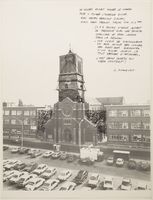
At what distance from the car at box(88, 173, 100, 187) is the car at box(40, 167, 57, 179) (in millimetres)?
242

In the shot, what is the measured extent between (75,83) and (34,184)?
0.72 metres

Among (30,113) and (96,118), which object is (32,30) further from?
(96,118)

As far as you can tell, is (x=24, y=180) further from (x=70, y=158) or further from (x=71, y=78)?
(x=71, y=78)

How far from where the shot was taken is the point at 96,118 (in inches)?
75.2

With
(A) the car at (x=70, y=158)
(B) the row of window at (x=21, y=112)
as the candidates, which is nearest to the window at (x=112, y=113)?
(A) the car at (x=70, y=158)

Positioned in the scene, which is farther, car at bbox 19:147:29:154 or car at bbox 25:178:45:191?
car at bbox 19:147:29:154

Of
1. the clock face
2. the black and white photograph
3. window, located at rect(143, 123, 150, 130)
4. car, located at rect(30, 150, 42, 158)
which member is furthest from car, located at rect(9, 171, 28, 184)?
window, located at rect(143, 123, 150, 130)

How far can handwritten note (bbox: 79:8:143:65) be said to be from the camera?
1.92 m

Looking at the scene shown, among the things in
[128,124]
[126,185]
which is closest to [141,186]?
[126,185]

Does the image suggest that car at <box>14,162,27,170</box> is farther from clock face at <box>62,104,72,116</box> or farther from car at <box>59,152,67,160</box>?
clock face at <box>62,104,72,116</box>

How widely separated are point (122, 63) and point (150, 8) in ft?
1.38

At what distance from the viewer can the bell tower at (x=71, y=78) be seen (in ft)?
6.27

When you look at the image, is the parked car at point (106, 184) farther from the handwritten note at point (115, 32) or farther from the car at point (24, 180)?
the handwritten note at point (115, 32)

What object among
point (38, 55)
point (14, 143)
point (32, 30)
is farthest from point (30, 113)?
point (32, 30)
